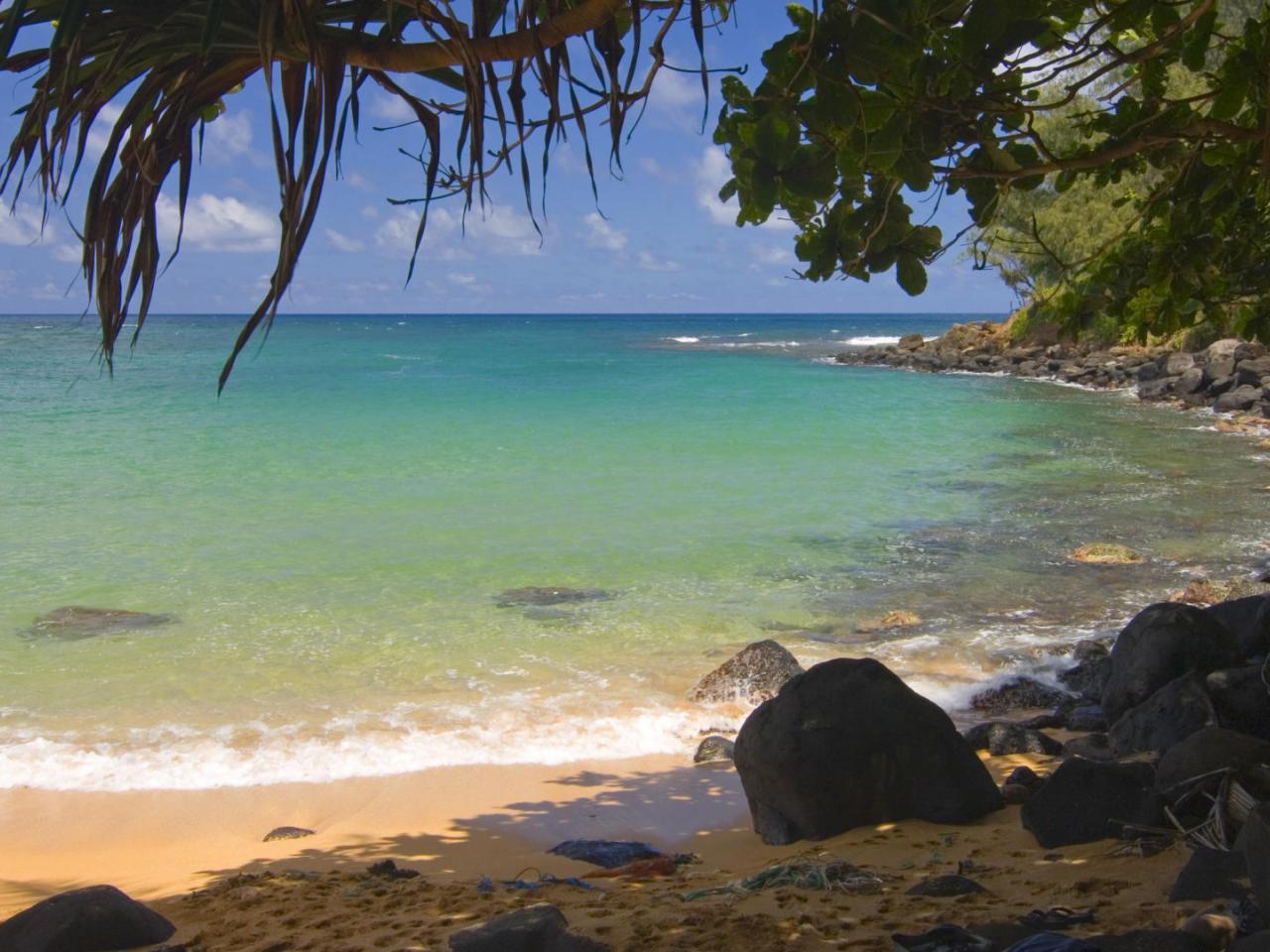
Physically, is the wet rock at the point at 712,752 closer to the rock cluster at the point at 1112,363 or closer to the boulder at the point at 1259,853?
the boulder at the point at 1259,853

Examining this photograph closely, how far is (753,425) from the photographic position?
2303cm

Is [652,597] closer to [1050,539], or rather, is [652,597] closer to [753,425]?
[1050,539]

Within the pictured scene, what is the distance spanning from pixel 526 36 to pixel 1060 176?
2790 mm

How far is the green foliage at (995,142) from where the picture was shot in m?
2.89

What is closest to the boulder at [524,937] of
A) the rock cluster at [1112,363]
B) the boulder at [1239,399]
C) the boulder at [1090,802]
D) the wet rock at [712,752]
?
the boulder at [1090,802]

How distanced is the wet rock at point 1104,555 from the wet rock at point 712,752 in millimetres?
5610

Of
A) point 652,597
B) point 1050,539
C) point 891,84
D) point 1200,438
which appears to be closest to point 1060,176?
point 891,84

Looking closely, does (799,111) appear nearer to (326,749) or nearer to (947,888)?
(947,888)

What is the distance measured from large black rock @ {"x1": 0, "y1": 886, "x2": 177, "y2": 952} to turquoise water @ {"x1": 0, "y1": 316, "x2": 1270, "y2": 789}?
222cm

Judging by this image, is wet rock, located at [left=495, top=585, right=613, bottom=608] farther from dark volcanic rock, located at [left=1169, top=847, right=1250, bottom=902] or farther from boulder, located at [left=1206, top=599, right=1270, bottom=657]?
dark volcanic rock, located at [left=1169, top=847, right=1250, bottom=902]

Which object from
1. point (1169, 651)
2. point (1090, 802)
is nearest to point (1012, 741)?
point (1169, 651)

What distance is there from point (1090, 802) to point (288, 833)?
3392 millimetres

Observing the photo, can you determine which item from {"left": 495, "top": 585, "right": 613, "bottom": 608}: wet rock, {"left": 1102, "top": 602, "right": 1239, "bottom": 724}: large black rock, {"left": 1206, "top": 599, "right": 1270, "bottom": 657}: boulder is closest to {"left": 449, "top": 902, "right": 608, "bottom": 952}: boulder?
{"left": 1102, "top": 602, "right": 1239, "bottom": 724}: large black rock

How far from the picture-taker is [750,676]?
687 cm
